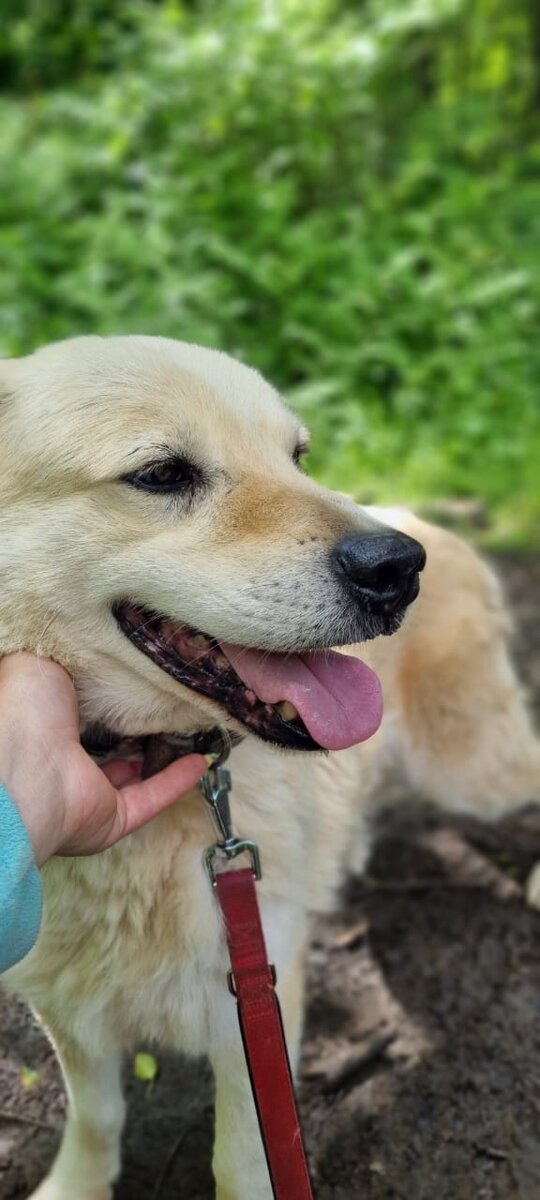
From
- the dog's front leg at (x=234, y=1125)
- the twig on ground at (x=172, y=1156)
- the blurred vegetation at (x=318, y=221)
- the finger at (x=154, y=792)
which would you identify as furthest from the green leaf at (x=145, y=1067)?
the blurred vegetation at (x=318, y=221)

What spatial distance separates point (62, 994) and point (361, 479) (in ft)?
15.6

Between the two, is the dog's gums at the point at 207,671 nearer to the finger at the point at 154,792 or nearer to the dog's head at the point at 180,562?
the dog's head at the point at 180,562

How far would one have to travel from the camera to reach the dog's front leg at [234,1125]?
2029 mm

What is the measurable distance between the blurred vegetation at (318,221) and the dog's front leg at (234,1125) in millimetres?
4485

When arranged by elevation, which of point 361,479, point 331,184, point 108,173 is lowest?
point 361,479

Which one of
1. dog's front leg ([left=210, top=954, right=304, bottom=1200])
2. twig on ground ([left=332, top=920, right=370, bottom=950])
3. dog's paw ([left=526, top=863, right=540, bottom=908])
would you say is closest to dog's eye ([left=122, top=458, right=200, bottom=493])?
dog's front leg ([left=210, top=954, right=304, bottom=1200])

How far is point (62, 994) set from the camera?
204 centimetres

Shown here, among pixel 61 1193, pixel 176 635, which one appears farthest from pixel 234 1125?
pixel 176 635

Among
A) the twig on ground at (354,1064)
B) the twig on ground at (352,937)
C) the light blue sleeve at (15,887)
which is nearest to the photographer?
the light blue sleeve at (15,887)

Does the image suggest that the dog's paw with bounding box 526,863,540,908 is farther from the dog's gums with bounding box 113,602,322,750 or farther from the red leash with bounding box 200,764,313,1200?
the dog's gums with bounding box 113,602,322,750

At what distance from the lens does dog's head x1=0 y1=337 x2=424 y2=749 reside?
1.74 m

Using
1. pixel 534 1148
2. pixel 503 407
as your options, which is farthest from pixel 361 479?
pixel 534 1148

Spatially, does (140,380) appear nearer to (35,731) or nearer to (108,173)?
(35,731)

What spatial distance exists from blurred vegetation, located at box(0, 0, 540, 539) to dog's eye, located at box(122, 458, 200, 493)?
437 cm
